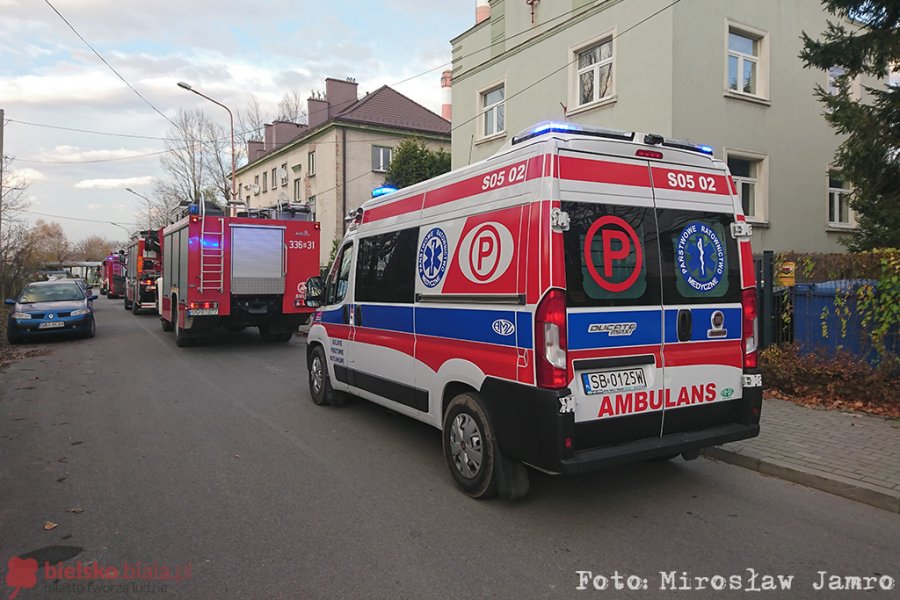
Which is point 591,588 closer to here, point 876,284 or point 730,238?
point 730,238

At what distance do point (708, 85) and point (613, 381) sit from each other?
36.2ft

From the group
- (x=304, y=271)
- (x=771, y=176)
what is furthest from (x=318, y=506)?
(x=771, y=176)

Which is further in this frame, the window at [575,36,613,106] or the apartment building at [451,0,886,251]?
the window at [575,36,613,106]

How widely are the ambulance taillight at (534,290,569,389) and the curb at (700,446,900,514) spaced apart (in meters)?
2.48

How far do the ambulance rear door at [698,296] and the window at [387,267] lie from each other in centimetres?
215

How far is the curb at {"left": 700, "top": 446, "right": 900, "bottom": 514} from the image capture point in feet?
13.8

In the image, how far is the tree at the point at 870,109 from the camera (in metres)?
7.96

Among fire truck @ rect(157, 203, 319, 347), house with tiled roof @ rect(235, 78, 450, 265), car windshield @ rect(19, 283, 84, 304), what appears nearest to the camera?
fire truck @ rect(157, 203, 319, 347)

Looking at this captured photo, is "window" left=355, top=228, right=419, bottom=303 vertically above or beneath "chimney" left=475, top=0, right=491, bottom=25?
beneath

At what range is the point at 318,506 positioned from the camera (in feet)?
13.8

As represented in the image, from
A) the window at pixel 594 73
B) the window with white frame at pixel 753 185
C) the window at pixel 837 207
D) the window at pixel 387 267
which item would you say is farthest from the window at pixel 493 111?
the window at pixel 387 267

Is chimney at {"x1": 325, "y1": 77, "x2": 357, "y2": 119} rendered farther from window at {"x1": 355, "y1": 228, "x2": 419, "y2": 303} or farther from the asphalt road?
the asphalt road

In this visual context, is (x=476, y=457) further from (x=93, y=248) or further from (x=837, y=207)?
(x=93, y=248)

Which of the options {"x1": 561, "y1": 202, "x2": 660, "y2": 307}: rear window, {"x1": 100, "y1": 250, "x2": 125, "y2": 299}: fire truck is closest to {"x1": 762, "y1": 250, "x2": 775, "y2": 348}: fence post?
{"x1": 561, "y1": 202, "x2": 660, "y2": 307}: rear window
